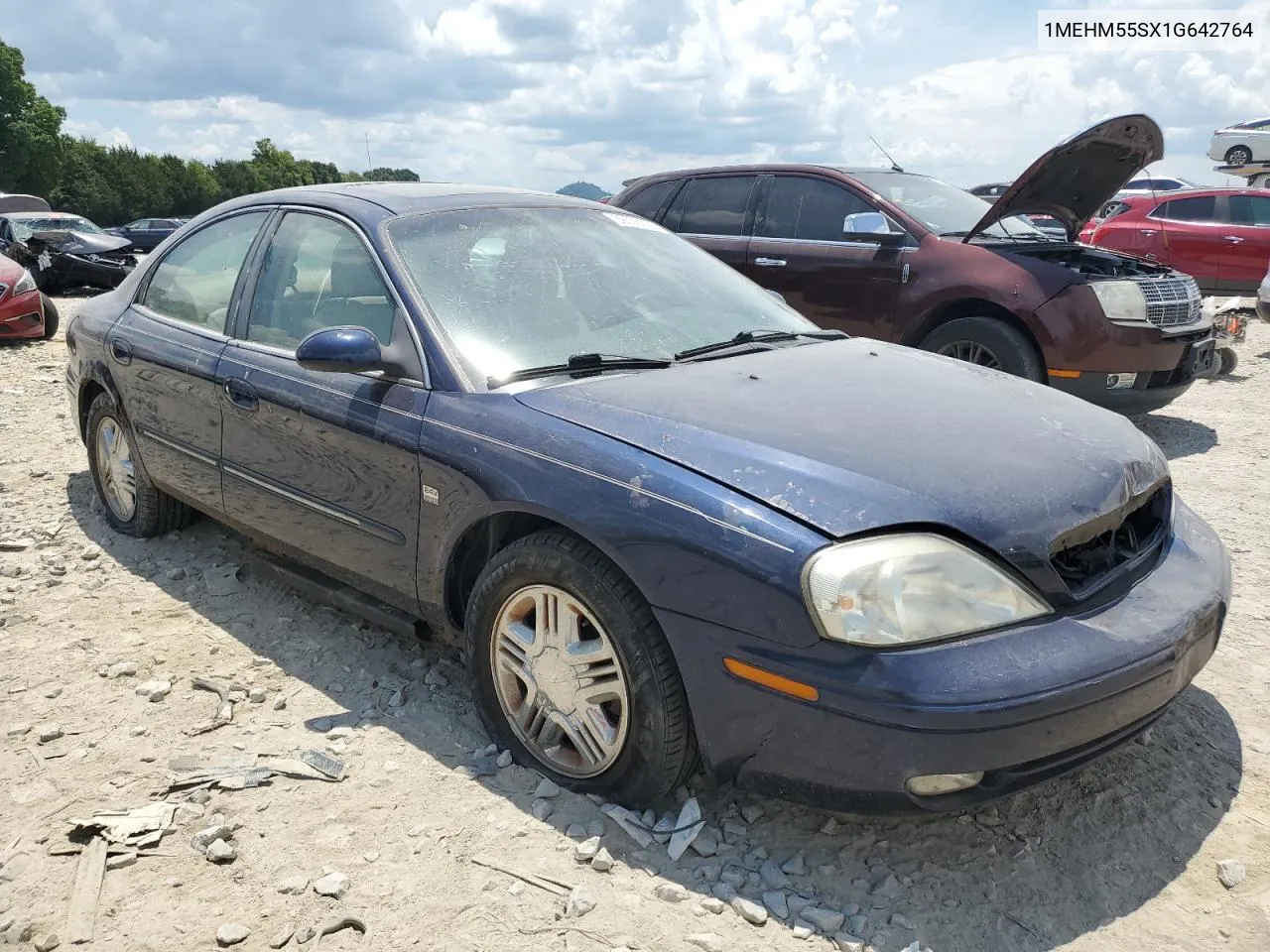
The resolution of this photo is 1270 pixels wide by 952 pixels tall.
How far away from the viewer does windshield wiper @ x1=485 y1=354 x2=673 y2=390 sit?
115 inches

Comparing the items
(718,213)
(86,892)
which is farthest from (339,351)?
(718,213)

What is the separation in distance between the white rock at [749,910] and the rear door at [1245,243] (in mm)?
12684

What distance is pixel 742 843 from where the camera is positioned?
2537 millimetres

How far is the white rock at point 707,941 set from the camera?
2.18 metres

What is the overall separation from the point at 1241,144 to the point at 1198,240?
13268 millimetres

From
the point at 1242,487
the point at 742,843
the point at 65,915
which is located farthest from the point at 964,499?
the point at 1242,487

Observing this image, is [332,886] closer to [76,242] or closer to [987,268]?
[987,268]

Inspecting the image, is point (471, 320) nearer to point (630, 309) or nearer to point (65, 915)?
point (630, 309)

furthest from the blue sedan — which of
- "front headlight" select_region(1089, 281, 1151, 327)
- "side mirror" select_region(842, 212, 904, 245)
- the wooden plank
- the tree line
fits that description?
the tree line

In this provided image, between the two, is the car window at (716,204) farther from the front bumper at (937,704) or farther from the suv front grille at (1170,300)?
the front bumper at (937,704)

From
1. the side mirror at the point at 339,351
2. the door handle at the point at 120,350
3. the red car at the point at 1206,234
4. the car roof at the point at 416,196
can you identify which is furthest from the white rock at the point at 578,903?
the red car at the point at 1206,234

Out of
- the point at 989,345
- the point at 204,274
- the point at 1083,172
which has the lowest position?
the point at 989,345

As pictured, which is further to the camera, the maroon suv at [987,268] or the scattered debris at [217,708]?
the maroon suv at [987,268]

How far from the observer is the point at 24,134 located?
178 ft
